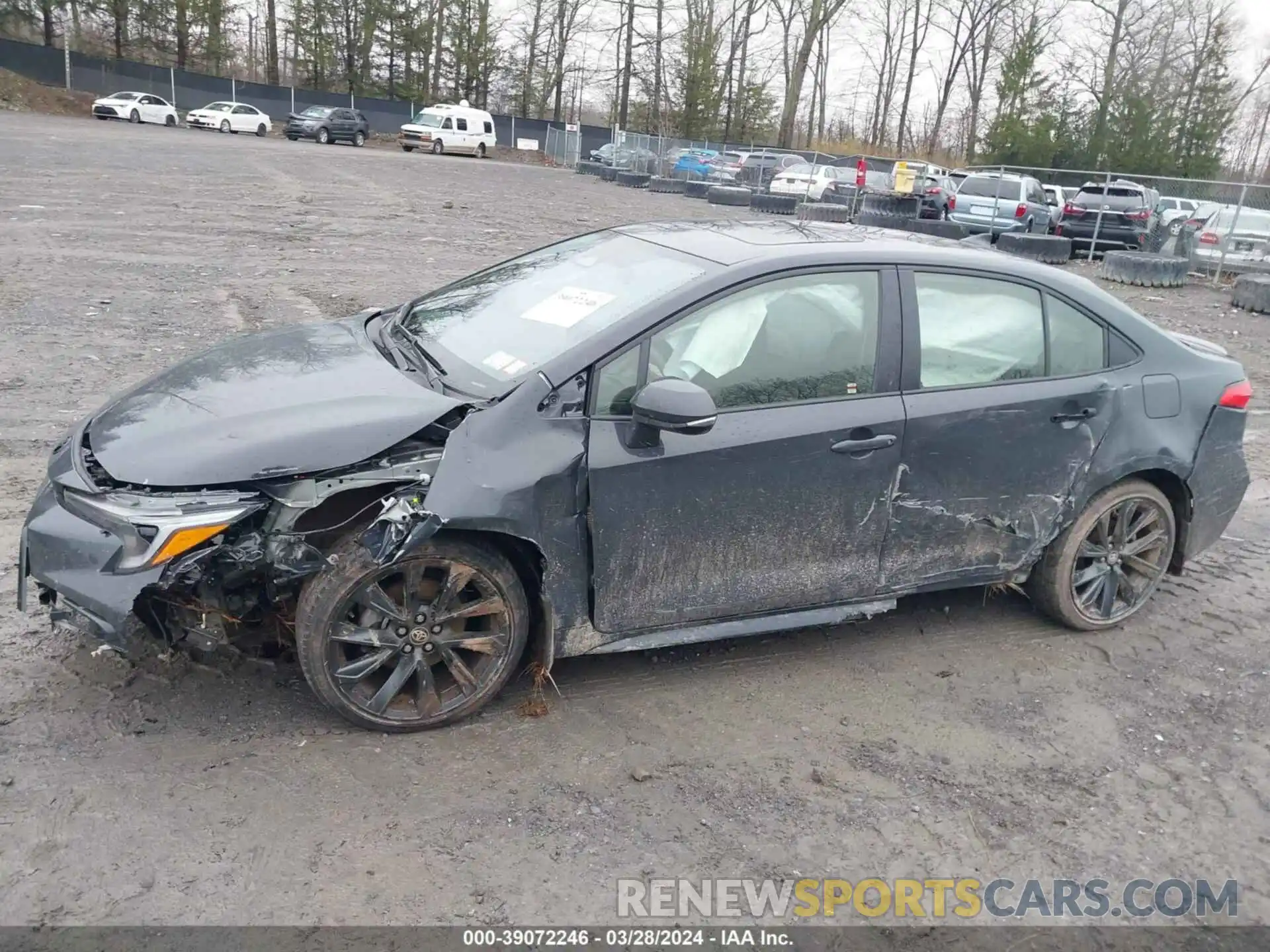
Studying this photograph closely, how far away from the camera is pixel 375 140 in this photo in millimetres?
48906

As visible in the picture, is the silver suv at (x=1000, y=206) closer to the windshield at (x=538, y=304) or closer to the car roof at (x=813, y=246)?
the car roof at (x=813, y=246)

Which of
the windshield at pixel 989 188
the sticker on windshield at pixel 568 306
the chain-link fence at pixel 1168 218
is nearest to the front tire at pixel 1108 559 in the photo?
the sticker on windshield at pixel 568 306

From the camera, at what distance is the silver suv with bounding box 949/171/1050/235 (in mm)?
22859

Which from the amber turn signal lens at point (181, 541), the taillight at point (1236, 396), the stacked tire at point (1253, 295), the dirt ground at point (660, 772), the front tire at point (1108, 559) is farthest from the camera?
the stacked tire at point (1253, 295)

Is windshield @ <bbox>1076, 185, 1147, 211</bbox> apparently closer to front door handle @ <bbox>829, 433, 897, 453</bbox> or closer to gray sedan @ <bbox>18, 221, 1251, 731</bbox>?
gray sedan @ <bbox>18, 221, 1251, 731</bbox>

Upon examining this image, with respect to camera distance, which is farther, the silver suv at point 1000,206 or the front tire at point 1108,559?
the silver suv at point 1000,206

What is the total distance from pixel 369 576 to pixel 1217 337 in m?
12.3

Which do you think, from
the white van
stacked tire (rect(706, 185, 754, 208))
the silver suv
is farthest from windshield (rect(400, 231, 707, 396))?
the white van

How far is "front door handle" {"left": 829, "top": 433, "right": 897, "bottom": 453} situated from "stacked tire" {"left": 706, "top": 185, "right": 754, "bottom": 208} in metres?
23.7

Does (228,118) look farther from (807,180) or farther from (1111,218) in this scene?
(1111,218)

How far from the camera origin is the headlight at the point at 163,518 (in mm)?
3025

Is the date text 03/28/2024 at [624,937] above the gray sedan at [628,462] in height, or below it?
below

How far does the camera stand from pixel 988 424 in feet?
13.2

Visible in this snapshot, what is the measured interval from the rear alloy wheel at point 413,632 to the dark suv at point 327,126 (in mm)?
44690
